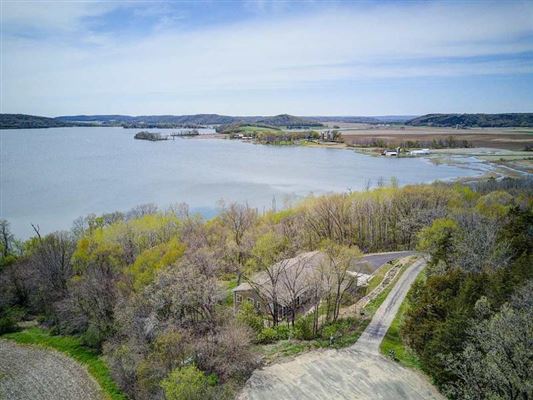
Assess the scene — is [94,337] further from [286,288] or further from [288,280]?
[288,280]

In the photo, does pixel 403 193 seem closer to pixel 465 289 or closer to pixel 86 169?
pixel 465 289

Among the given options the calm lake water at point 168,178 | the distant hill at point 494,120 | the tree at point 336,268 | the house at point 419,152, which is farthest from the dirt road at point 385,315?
the distant hill at point 494,120

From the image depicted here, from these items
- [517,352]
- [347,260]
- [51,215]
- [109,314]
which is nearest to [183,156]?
[51,215]

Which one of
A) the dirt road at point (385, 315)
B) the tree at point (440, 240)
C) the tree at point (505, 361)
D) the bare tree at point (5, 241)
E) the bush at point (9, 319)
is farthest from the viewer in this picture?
the bare tree at point (5, 241)

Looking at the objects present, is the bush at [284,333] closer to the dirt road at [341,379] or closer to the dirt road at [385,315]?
the dirt road at [341,379]

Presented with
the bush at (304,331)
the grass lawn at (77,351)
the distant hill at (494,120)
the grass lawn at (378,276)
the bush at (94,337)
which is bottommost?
the grass lawn at (77,351)

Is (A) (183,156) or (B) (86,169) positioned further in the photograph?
(A) (183,156)
